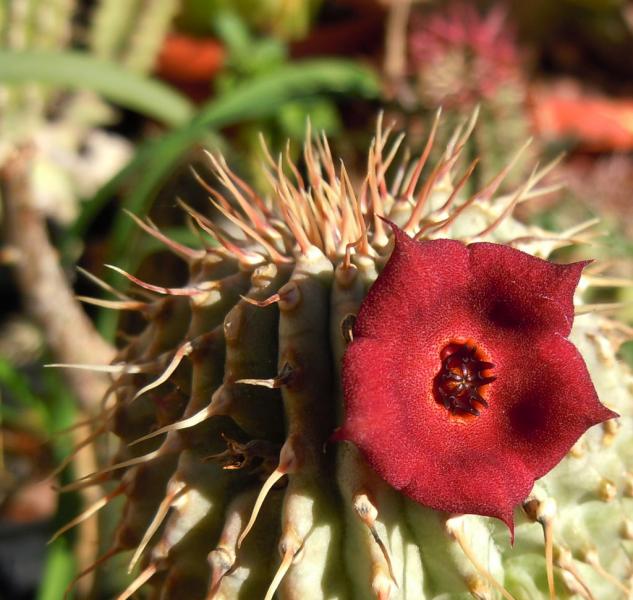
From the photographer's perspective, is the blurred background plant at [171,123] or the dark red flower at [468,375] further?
the blurred background plant at [171,123]

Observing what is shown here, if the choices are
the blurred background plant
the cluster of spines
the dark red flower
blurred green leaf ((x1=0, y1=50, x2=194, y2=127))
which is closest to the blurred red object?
the blurred background plant

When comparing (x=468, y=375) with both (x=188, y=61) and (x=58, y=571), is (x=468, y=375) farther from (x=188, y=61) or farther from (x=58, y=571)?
(x=188, y=61)

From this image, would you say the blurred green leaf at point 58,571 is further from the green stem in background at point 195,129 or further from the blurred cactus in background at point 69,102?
the blurred cactus in background at point 69,102

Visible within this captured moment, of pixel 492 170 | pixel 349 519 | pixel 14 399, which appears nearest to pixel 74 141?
pixel 14 399

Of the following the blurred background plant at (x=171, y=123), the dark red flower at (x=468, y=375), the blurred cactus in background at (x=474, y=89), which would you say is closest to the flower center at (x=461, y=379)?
the dark red flower at (x=468, y=375)

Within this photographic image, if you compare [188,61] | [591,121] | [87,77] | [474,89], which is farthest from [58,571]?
[591,121]

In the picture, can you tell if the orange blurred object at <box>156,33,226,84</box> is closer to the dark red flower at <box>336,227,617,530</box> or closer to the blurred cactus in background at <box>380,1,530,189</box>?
the blurred cactus in background at <box>380,1,530,189</box>
